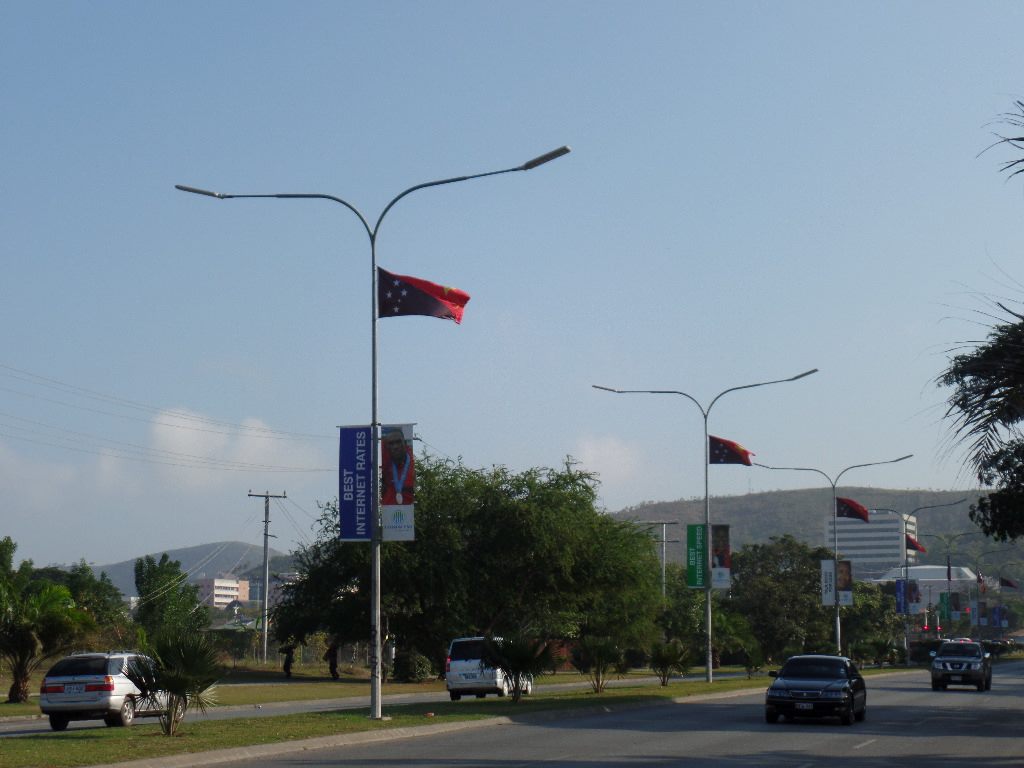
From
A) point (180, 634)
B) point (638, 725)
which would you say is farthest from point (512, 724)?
point (180, 634)

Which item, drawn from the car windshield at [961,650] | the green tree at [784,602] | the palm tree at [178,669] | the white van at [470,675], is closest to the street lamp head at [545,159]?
the palm tree at [178,669]

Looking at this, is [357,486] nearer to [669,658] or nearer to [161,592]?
[669,658]

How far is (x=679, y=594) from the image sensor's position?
297ft

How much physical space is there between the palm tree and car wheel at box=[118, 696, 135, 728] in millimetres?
6847

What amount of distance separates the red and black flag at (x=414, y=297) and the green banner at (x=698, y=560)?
2271 cm

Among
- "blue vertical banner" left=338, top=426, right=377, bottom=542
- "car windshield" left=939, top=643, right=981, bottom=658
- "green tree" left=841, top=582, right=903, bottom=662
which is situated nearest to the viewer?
"blue vertical banner" left=338, top=426, right=377, bottom=542

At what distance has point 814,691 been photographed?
28.6 meters

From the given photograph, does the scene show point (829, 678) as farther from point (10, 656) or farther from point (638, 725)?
point (10, 656)

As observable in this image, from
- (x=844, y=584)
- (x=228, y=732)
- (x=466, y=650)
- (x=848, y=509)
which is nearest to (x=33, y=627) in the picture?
(x=466, y=650)

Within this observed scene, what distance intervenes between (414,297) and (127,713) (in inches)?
424

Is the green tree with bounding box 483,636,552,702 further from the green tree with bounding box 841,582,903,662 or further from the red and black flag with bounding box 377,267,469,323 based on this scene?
the green tree with bounding box 841,582,903,662

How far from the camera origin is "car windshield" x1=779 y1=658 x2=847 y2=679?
29359 millimetres

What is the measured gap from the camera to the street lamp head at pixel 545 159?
25.6 metres

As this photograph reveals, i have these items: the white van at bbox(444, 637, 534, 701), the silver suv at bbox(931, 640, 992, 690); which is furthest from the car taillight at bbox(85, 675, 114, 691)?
the silver suv at bbox(931, 640, 992, 690)
